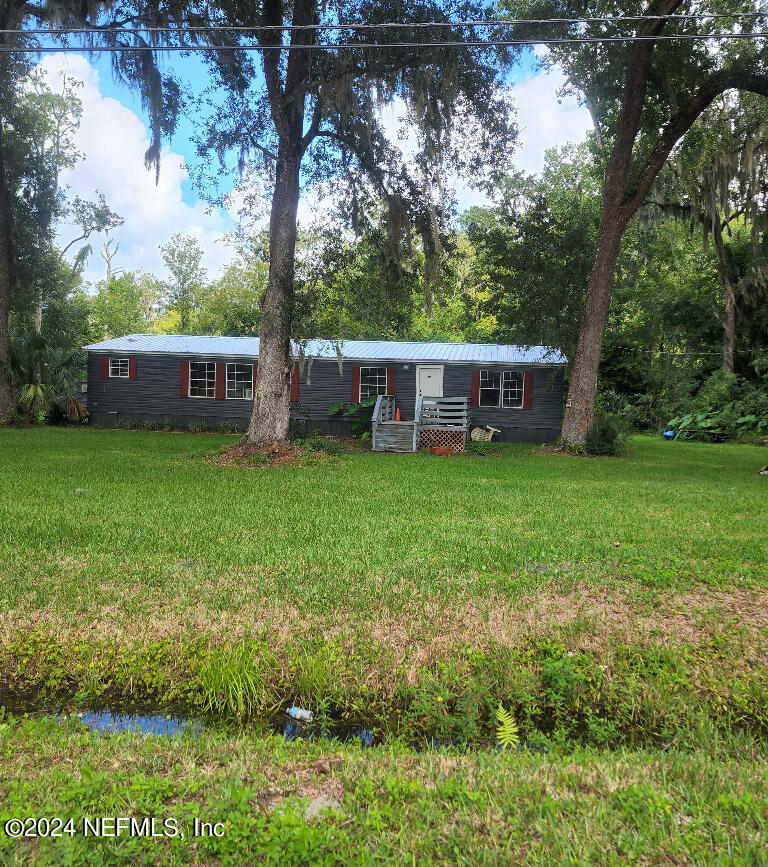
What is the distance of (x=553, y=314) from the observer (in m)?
16.7

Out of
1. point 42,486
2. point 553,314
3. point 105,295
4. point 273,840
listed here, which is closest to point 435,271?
point 553,314

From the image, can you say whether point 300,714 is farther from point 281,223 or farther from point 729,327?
point 729,327

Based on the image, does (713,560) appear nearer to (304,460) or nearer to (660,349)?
(304,460)

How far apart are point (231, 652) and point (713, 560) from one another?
4113 millimetres

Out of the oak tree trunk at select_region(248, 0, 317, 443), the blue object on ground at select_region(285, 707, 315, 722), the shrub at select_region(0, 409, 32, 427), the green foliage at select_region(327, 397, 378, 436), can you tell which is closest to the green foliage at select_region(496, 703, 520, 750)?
the blue object on ground at select_region(285, 707, 315, 722)

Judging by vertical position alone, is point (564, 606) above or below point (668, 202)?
below

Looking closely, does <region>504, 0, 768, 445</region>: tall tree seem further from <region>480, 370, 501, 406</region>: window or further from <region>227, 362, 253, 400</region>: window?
<region>227, 362, 253, 400</region>: window

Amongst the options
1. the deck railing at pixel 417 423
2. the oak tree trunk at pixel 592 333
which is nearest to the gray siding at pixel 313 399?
the deck railing at pixel 417 423

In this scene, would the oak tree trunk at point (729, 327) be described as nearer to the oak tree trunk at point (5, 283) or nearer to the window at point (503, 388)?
the window at point (503, 388)

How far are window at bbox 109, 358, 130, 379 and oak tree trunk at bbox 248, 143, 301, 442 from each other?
10796 millimetres

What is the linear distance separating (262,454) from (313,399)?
28.4 feet

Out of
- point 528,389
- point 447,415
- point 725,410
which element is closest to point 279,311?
point 447,415

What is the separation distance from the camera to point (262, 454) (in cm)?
1202

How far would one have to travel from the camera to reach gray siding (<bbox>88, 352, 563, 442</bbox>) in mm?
19656
